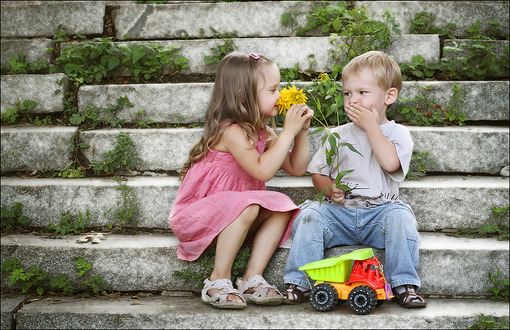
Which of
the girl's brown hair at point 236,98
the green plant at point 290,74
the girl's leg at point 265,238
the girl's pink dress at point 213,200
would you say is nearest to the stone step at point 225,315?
the girl's leg at point 265,238

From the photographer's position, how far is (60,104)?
378cm

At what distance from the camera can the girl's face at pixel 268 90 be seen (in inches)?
111

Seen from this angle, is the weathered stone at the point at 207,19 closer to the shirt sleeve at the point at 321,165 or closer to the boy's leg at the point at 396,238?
the shirt sleeve at the point at 321,165

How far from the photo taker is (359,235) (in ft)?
8.96

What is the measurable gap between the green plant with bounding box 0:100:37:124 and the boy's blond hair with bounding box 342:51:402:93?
8.07 ft

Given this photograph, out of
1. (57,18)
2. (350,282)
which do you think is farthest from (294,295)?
(57,18)

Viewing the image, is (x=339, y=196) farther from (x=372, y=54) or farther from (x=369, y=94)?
(x=372, y=54)

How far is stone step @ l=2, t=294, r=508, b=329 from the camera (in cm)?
232

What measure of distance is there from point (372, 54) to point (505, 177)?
127 cm

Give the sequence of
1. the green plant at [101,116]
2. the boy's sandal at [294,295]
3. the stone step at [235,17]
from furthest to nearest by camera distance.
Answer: the stone step at [235,17] < the green plant at [101,116] < the boy's sandal at [294,295]

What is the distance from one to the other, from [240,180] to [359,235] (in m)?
0.75

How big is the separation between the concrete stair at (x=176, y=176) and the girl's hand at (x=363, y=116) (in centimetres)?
58

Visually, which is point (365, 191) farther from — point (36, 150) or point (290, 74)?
point (36, 150)

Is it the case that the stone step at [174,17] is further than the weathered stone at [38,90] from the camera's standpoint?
Yes
